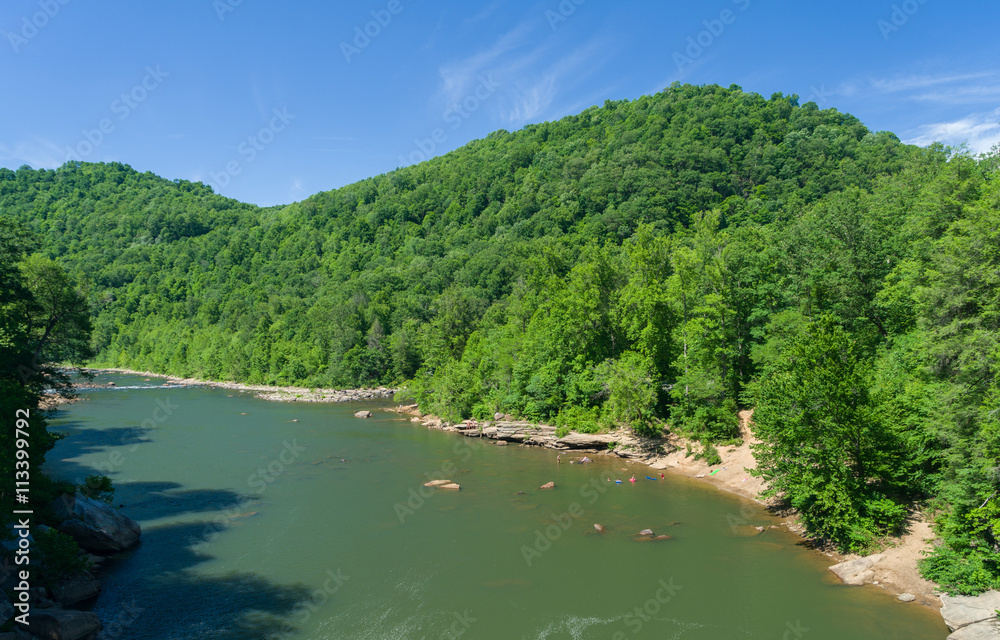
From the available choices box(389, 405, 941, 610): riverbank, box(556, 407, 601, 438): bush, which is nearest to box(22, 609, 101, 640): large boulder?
box(389, 405, 941, 610): riverbank

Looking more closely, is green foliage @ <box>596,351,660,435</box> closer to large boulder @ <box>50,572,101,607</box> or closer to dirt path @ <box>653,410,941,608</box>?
dirt path @ <box>653,410,941,608</box>

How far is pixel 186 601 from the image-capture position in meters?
18.6

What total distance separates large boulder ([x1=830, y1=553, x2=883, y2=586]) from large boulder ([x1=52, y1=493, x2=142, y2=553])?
28751 mm

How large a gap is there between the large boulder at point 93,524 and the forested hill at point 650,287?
74.9ft

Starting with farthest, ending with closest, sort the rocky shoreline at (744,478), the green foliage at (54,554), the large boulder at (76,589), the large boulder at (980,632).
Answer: the large boulder at (76,589)
the green foliage at (54,554)
the rocky shoreline at (744,478)
the large boulder at (980,632)

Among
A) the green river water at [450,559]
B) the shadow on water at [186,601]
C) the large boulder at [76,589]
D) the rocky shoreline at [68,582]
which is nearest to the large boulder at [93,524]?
the rocky shoreline at [68,582]

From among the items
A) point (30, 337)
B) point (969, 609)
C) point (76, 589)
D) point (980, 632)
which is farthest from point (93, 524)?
point (969, 609)

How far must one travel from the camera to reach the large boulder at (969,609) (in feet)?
51.3

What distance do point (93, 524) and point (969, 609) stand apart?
103ft

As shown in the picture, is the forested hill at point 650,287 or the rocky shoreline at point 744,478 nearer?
the rocky shoreline at point 744,478

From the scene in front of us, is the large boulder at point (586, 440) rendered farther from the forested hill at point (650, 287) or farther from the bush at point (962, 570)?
the bush at point (962, 570)

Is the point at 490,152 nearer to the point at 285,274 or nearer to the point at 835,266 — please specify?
the point at 285,274

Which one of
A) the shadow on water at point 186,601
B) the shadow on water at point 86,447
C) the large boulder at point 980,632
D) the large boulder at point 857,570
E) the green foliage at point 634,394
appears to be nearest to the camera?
the large boulder at point 980,632

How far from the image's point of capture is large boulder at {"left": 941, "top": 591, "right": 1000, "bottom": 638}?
1563cm
